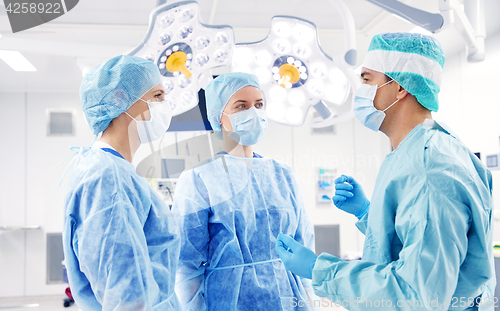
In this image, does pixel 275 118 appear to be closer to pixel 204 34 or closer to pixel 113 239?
pixel 204 34

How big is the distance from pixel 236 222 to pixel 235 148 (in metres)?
0.31

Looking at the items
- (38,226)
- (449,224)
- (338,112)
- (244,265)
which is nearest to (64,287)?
(38,226)

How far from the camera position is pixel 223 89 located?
1.50m

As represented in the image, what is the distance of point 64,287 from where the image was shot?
14.4 ft

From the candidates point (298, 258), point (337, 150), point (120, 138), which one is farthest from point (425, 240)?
point (337, 150)

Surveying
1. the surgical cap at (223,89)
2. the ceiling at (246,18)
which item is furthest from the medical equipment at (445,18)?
the ceiling at (246,18)

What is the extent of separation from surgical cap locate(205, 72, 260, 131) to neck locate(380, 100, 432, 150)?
57cm

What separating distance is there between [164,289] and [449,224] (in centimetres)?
79

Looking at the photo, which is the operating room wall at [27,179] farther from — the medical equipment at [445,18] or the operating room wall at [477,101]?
the operating room wall at [477,101]

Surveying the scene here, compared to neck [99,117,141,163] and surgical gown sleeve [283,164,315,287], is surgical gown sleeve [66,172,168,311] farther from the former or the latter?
surgical gown sleeve [283,164,315,287]

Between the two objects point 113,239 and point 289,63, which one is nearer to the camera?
point 113,239

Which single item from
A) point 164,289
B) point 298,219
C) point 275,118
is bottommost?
point 164,289

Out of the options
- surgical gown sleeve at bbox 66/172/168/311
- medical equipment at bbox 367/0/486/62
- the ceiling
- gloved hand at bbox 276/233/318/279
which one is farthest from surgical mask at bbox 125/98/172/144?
the ceiling

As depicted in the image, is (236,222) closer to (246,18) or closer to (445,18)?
(445,18)
